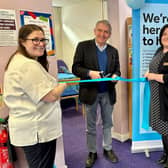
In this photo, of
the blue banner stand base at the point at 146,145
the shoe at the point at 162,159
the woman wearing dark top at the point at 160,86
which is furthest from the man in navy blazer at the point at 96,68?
the shoe at the point at 162,159

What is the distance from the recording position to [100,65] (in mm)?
2076

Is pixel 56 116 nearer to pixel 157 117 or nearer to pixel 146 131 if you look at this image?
pixel 157 117

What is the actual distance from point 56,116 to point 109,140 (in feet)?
3.83

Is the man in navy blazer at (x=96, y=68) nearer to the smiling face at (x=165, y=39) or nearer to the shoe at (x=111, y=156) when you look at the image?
the shoe at (x=111, y=156)

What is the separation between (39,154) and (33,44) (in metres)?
0.75

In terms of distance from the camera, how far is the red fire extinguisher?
5.08ft

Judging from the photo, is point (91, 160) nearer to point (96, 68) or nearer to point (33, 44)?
point (96, 68)

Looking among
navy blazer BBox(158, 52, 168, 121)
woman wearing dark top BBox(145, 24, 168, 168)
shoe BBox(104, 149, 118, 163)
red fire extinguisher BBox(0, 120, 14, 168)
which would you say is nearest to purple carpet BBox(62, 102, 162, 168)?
shoe BBox(104, 149, 118, 163)

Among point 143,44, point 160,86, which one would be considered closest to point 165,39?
point 143,44

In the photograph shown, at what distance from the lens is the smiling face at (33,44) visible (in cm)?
125

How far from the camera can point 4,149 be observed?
1591 millimetres

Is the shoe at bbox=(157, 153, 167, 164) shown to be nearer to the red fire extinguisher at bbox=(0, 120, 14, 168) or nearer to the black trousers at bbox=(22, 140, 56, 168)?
the black trousers at bbox=(22, 140, 56, 168)

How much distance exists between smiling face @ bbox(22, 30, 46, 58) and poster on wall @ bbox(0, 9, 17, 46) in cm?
43

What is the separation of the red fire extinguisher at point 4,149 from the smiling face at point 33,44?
0.69 m
